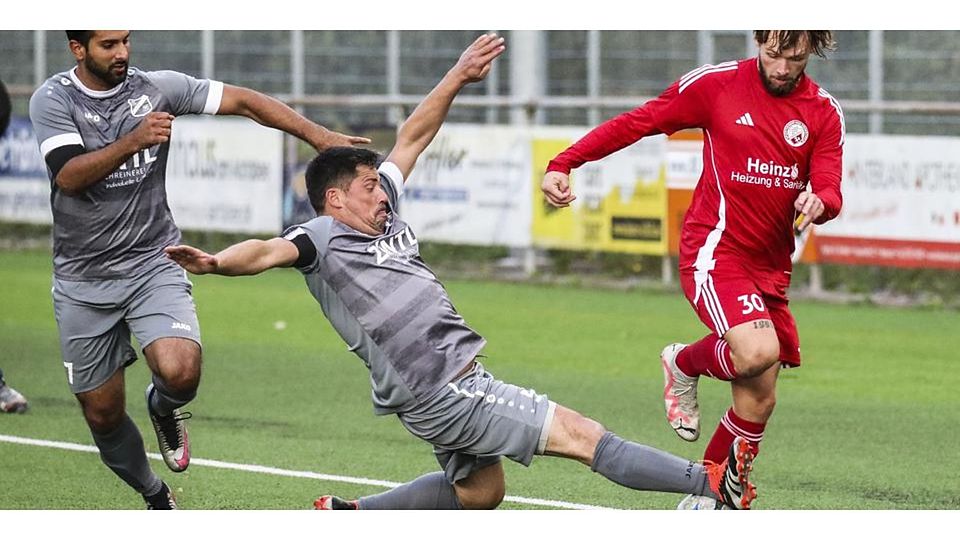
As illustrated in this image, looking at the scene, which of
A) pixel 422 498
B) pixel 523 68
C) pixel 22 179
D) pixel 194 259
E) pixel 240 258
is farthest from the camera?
pixel 22 179

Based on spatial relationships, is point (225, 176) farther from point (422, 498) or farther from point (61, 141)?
point (422, 498)

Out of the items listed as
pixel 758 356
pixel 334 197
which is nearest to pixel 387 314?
pixel 334 197

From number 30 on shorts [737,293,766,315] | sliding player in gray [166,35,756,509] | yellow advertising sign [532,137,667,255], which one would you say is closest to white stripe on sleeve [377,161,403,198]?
sliding player in gray [166,35,756,509]

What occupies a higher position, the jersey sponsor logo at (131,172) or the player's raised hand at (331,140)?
the player's raised hand at (331,140)

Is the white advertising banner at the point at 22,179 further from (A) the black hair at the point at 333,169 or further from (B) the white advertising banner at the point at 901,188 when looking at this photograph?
(A) the black hair at the point at 333,169

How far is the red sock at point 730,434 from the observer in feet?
25.2

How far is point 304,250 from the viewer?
651 cm

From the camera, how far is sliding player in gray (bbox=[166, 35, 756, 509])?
6570 millimetres

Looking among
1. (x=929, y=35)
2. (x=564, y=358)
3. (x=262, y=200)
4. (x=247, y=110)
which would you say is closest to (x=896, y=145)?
(x=929, y=35)

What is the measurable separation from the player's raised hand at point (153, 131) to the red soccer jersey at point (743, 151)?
1.68 metres

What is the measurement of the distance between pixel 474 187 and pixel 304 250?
37.9 ft

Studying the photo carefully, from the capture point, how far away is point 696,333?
14.3 m

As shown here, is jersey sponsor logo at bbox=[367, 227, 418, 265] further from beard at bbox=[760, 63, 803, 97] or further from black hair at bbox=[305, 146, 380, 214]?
beard at bbox=[760, 63, 803, 97]

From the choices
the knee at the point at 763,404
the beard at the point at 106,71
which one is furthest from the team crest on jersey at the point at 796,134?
the beard at the point at 106,71
